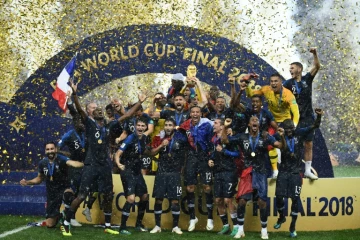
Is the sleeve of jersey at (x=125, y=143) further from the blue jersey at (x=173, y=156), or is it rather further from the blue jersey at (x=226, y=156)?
the blue jersey at (x=226, y=156)

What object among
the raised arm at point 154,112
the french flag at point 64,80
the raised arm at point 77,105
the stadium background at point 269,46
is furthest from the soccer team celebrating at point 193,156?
the stadium background at point 269,46

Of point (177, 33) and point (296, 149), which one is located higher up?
point (177, 33)

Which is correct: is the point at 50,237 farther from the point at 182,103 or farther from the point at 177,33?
the point at 177,33

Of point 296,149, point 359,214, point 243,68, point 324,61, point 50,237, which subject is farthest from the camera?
point 324,61

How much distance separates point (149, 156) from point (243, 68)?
3172 millimetres

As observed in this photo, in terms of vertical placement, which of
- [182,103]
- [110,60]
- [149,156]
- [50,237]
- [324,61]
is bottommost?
[50,237]

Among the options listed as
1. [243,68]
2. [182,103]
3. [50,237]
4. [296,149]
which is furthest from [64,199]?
[243,68]

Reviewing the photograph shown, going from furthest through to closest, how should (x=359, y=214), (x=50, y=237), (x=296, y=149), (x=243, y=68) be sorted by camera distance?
(x=243, y=68) < (x=359, y=214) < (x=296, y=149) < (x=50, y=237)

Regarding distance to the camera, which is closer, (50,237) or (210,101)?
(50,237)

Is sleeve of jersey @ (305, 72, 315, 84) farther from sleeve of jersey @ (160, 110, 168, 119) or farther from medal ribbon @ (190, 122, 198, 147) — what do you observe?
sleeve of jersey @ (160, 110, 168, 119)

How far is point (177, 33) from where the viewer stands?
14305mm

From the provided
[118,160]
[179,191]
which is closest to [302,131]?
[179,191]

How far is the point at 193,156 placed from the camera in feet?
38.1

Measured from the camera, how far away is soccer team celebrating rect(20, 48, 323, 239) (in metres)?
11.1
